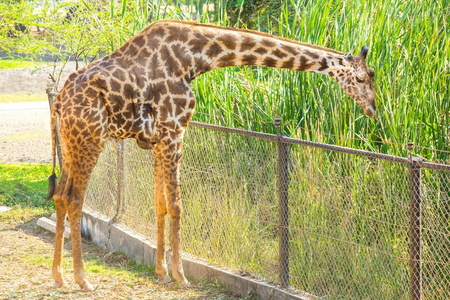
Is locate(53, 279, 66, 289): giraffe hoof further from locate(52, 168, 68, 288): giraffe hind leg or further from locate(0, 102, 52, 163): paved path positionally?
locate(0, 102, 52, 163): paved path

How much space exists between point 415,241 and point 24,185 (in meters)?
7.45

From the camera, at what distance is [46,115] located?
18859 mm

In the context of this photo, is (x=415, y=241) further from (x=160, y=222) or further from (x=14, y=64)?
(x=14, y=64)

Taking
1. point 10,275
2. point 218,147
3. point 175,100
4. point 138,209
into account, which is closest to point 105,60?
point 175,100

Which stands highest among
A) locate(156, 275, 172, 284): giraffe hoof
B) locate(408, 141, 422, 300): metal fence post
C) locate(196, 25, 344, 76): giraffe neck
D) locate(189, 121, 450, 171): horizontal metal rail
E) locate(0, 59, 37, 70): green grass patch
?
locate(196, 25, 344, 76): giraffe neck

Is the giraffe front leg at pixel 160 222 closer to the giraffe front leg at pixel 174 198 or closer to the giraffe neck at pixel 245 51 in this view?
the giraffe front leg at pixel 174 198

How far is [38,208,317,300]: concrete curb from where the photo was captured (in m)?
5.14

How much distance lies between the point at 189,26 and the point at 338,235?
2.30 meters

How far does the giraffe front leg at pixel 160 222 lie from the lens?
584 centimetres

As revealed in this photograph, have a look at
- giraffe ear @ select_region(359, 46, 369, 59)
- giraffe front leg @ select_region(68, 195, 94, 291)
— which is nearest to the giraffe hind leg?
giraffe front leg @ select_region(68, 195, 94, 291)

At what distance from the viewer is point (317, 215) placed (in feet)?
16.3

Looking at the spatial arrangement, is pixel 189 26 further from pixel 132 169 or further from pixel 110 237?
pixel 110 237

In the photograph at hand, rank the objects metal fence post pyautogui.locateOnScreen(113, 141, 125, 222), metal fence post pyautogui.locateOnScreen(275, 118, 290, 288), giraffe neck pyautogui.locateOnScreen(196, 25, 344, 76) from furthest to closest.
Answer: metal fence post pyautogui.locateOnScreen(113, 141, 125, 222)
giraffe neck pyautogui.locateOnScreen(196, 25, 344, 76)
metal fence post pyautogui.locateOnScreen(275, 118, 290, 288)

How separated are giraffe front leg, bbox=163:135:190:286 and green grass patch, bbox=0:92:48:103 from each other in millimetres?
17706
